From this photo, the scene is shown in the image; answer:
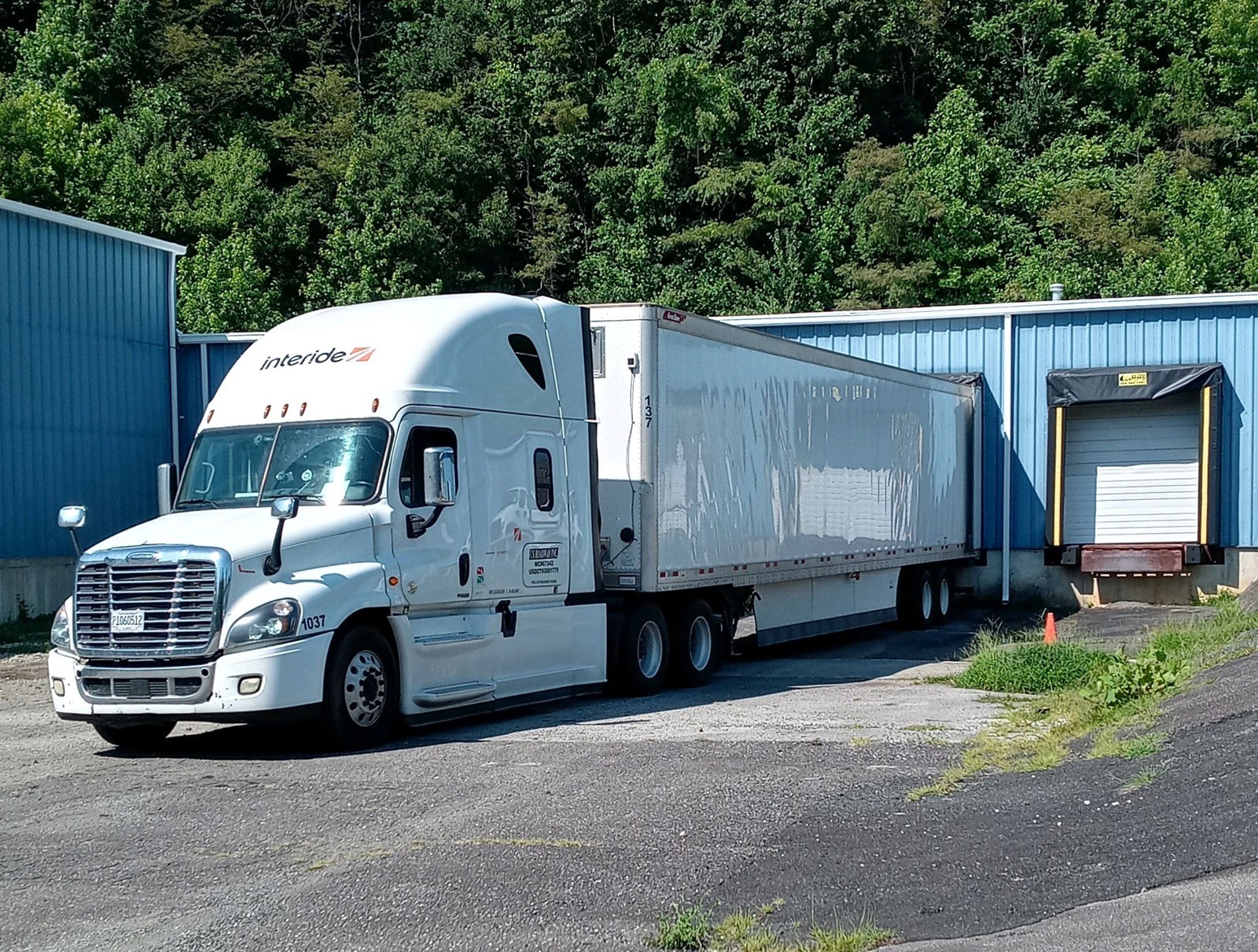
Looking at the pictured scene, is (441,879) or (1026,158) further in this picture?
(1026,158)

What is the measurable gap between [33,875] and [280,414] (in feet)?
17.7

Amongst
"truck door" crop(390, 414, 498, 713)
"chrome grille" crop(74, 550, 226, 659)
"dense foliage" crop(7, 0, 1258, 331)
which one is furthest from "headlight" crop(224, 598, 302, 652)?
"dense foliage" crop(7, 0, 1258, 331)

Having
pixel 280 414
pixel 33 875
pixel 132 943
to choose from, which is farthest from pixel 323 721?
pixel 132 943

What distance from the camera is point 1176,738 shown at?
954 cm

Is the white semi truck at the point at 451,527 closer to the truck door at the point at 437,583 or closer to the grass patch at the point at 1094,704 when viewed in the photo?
the truck door at the point at 437,583

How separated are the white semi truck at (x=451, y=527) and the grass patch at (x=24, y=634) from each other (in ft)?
26.5

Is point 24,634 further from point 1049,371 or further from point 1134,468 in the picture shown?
point 1134,468

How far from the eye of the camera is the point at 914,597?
23.0 metres

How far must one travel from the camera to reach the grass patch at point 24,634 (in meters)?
19.6

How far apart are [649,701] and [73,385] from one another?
42.8ft

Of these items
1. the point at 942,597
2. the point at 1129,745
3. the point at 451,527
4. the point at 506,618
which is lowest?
the point at 942,597

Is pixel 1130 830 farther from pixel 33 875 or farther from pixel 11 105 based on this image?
pixel 11 105

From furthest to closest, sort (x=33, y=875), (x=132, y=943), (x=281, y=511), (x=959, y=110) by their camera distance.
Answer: (x=959, y=110) → (x=281, y=511) → (x=33, y=875) → (x=132, y=943)

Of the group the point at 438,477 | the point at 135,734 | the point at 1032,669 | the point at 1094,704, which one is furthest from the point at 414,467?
the point at 1032,669
